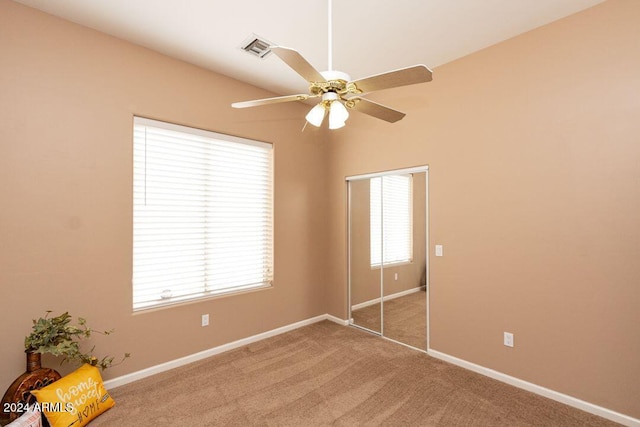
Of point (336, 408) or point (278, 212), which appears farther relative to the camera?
point (278, 212)

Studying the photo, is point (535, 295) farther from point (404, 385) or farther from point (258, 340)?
point (258, 340)

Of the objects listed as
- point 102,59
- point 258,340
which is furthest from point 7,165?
point 258,340

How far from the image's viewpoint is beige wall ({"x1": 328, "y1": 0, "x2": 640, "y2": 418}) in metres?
2.19

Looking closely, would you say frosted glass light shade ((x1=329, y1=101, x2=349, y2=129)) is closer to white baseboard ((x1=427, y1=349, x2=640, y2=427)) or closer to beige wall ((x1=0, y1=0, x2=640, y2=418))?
beige wall ((x1=0, y1=0, x2=640, y2=418))

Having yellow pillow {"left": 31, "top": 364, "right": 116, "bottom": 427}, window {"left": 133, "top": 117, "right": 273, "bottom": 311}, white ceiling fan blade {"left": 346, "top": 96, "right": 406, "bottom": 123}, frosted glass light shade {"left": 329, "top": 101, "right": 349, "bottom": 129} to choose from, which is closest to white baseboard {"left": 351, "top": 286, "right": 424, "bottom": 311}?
window {"left": 133, "top": 117, "right": 273, "bottom": 311}

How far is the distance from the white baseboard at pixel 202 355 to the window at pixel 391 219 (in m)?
1.17

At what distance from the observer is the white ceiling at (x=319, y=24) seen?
2287 mm

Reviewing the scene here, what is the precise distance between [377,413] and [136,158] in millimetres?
3064

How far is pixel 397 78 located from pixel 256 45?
6.17 ft

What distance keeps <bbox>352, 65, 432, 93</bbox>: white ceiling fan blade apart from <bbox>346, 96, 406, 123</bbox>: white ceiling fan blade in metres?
0.18

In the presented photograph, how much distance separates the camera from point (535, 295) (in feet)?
8.41

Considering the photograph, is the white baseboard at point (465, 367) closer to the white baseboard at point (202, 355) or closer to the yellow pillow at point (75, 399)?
the white baseboard at point (202, 355)

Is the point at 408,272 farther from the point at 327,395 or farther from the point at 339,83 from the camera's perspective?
the point at 339,83

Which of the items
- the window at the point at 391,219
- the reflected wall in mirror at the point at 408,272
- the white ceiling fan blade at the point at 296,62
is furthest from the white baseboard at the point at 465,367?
the white ceiling fan blade at the point at 296,62
